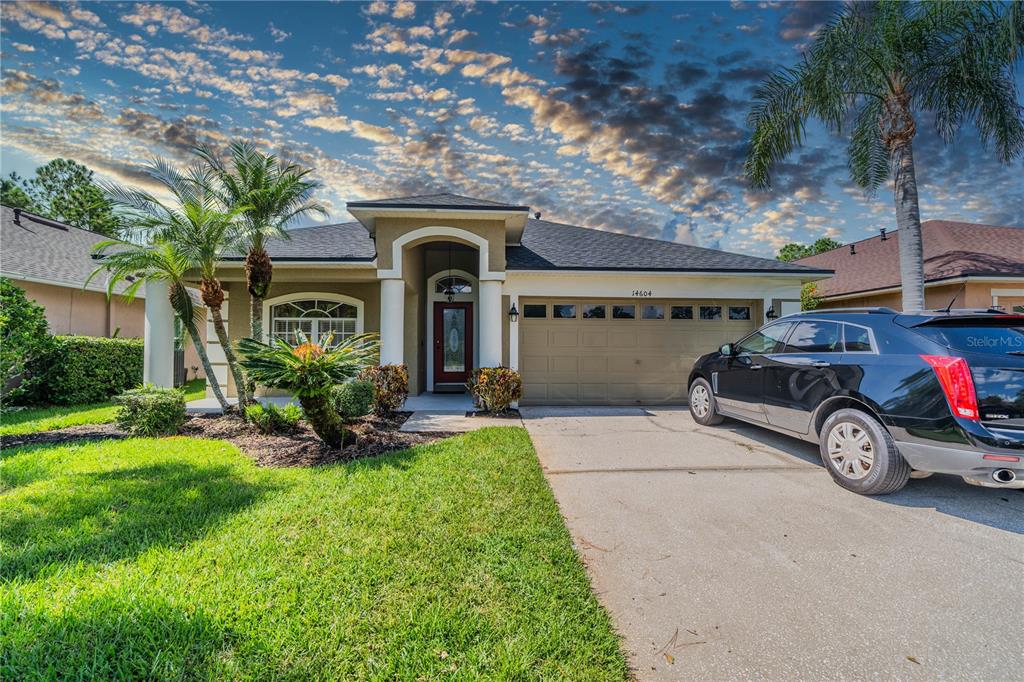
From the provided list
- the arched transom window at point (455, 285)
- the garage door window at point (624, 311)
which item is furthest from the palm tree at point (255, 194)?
the garage door window at point (624, 311)

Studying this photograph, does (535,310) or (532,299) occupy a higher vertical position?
(532,299)

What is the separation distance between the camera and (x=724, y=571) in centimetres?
279

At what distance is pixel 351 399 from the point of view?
22.5ft

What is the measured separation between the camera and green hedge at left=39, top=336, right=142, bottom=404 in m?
8.89

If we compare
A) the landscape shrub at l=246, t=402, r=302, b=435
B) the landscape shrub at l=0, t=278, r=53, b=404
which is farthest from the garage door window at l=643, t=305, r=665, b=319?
the landscape shrub at l=0, t=278, r=53, b=404

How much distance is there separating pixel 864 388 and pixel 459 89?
30.8 ft

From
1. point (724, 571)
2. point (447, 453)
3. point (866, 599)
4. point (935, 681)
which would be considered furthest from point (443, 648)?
point (447, 453)

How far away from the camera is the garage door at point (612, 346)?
9.59 meters

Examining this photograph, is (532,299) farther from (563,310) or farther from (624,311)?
(624,311)

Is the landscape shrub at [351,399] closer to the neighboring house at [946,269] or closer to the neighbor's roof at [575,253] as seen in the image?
the neighbor's roof at [575,253]

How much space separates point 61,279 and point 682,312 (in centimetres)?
1706

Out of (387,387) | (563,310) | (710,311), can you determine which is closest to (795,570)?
(387,387)

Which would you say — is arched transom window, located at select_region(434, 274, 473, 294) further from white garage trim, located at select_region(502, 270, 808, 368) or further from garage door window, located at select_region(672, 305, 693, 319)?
garage door window, located at select_region(672, 305, 693, 319)

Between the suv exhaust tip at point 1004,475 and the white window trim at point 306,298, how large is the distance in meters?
10.9
